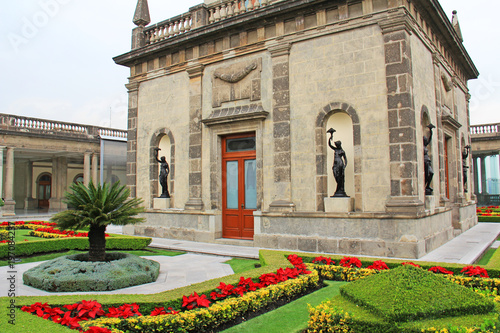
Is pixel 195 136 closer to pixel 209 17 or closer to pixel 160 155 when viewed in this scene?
pixel 160 155

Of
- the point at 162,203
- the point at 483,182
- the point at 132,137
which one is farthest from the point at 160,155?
the point at 483,182

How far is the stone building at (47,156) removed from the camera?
23.0m

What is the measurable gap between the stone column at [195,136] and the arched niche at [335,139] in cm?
457

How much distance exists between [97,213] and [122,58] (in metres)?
10.5

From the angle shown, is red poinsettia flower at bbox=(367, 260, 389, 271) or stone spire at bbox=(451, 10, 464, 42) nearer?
red poinsettia flower at bbox=(367, 260, 389, 271)

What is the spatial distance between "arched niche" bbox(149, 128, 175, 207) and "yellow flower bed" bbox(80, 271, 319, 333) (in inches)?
368

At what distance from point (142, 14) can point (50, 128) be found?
1673 cm

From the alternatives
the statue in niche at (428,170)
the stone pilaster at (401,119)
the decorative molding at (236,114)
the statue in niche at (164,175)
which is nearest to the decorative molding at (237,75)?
the decorative molding at (236,114)

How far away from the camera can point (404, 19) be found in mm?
10062

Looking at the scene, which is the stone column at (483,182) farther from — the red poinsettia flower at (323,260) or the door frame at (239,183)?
the red poinsettia flower at (323,260)

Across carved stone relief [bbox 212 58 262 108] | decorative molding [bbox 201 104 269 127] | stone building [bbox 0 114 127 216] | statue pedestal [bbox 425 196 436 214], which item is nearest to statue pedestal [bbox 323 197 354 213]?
statue pedestal [bbox 425 196 436 214]

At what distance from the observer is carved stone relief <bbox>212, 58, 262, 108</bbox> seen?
12.6 m

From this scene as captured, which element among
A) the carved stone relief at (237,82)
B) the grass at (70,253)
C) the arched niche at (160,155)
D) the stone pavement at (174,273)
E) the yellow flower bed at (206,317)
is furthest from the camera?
the arched niche at (160,155)

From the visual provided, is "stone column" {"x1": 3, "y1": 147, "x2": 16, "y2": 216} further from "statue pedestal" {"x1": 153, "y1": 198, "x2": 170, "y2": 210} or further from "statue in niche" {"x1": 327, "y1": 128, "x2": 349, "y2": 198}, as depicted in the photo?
"statue in niche" {"x1": 327, "y1": 128, "x2": 349, "y2": 198}
